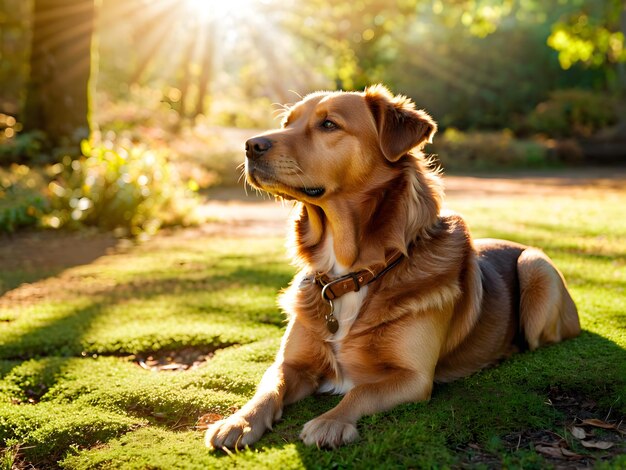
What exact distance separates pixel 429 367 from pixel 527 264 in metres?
1.56

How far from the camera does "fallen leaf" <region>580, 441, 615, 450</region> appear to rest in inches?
126

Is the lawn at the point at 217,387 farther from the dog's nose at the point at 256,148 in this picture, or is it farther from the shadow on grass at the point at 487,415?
the dog's nose at the point at 256,148

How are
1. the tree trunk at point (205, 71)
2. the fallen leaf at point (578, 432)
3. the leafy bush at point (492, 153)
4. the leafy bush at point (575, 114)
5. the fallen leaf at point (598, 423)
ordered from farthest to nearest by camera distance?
the tree trunk at point (205, 71), the leafy bush at point (575, 114), the leafy bush at point (492, 153), the fallen leaf at point (598, 423), the fallen leaf at point (578, 432)

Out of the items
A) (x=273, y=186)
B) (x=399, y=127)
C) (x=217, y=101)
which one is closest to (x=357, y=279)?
(x=273, y=186)

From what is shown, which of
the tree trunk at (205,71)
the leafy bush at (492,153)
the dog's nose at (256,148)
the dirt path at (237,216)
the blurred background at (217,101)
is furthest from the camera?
the tree trunk at (205,71)

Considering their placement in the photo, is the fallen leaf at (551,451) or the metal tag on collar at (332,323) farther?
the metal tag on collar at (332,323)

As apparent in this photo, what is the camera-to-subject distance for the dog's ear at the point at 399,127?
4.02 meters

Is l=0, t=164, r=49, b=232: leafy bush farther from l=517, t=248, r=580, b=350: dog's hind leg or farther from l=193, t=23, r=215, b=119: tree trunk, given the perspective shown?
l=193, t=23, r=215, b=119: tree trunk

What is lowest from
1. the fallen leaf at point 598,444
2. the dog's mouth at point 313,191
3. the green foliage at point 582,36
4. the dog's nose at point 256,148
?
the fallen leaf at point 598,444

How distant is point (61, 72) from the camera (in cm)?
1355

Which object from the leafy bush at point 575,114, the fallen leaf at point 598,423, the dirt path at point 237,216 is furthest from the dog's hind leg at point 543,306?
the leafy bush at point 575,114

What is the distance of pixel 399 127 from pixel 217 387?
2.10m

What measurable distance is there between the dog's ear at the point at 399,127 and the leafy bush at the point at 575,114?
2929cm

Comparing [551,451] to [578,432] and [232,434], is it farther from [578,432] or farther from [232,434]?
[232,434]
